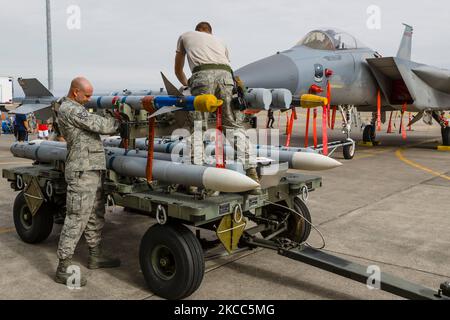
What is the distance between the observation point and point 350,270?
3646 mm

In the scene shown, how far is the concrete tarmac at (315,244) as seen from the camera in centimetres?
399

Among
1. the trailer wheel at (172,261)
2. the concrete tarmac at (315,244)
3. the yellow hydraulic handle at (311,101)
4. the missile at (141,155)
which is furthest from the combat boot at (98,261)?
the yellow hydraulic handle at (311,101)

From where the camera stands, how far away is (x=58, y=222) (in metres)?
5.79

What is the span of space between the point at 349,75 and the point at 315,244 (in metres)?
8.05

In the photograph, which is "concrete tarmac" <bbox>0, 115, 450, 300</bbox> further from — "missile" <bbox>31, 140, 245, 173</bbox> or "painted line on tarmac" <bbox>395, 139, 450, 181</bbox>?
"painted line on tarmac" <bbox>395, 139, 450, 181</bbox>

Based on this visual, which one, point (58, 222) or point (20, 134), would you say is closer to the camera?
point (58, 222)

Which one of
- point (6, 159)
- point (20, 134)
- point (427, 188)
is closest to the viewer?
point (427, 188)

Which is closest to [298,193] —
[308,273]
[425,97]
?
[308,273]

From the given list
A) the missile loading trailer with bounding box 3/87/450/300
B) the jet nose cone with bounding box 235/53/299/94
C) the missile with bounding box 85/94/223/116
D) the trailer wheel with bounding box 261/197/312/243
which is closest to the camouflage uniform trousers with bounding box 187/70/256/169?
the missile loading trailer with bounding box 3/87/450/300

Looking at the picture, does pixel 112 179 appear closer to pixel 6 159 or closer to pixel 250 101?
pixel 250 101

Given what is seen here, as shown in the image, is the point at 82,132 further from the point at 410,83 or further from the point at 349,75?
the point at 410,83

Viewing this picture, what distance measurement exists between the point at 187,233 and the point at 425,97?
12.4 meters

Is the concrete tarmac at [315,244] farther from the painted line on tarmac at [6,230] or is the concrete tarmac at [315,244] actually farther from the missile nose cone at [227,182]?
the missile nose cone at [227,182]
